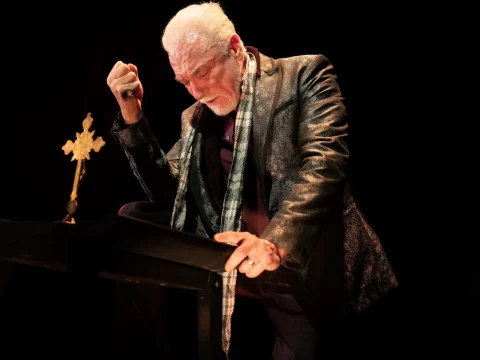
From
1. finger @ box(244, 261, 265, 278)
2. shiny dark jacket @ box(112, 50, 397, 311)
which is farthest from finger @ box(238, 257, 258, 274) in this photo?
shiny dark jacket @ box(112, 50, 397, 311)

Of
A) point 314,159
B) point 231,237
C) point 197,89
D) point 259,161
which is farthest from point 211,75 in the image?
point 231,237

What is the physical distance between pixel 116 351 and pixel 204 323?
507 mm

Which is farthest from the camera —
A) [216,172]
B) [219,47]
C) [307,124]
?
[216,172]

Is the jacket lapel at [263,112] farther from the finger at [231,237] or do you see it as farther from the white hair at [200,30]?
the finger at [231,237]

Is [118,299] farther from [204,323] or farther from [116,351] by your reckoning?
[204,323]

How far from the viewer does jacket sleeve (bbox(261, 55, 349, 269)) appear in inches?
44.3

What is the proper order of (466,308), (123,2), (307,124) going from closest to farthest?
(307,124) < (466,308) < (123,2)

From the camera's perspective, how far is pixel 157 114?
2.35 meters

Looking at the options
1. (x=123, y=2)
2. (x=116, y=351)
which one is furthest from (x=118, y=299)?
(x=123, y=2)

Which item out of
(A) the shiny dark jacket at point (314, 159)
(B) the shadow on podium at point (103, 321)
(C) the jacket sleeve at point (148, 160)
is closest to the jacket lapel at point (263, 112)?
(A) the shiny dark jacket at point (314, 159)

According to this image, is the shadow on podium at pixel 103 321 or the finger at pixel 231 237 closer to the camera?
A: the finger at pixel 231 237

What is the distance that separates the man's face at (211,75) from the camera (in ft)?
4.97

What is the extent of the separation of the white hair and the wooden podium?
75 cm

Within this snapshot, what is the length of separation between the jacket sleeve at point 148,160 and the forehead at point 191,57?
0.19 m
